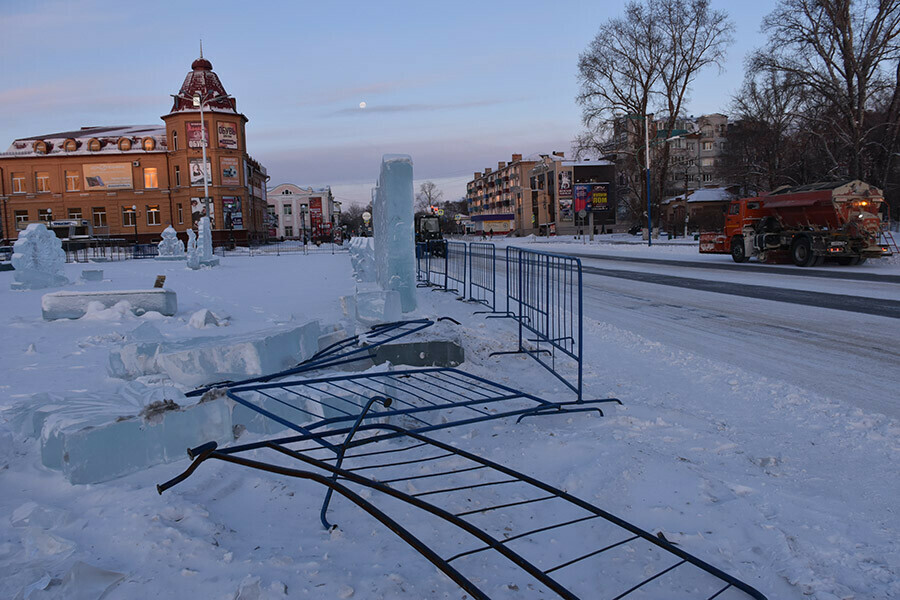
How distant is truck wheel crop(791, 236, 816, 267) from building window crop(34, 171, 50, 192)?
6964 cm

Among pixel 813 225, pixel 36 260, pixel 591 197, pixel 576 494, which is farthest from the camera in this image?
pixel 591 197

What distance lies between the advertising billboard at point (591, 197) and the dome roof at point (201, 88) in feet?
125

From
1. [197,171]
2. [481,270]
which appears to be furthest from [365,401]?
[197,171]

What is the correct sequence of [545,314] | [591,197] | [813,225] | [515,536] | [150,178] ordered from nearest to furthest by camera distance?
1. [515,536]
2. [545,314]
3. [813,225]
4. [150,178]
5. [591,197]

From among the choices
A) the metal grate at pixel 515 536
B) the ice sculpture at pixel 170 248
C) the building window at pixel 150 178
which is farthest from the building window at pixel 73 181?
the metal grate at pixel 515 536

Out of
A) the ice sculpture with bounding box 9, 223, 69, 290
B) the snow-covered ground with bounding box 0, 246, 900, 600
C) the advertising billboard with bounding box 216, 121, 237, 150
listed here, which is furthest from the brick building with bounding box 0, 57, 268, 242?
the snow-covered ground with bounding box 0, 246, 900, 600

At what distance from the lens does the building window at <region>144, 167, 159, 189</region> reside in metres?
61.7

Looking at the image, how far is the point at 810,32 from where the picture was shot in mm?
31734

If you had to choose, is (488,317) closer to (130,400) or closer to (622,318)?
(622,318)

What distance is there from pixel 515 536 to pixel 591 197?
238ft

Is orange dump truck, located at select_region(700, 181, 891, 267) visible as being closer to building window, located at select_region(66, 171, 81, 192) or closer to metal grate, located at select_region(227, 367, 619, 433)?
metal grate, located at select_region(227, 367, 619, 433)

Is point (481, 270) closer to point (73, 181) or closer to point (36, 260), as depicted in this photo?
point (36, 260)

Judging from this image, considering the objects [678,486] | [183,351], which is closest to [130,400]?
[183,351]

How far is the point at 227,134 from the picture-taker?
59188 mm
